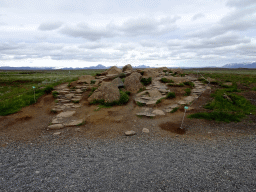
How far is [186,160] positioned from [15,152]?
880 centimetres

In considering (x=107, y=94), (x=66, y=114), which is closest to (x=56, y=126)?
(x=66, y=114)

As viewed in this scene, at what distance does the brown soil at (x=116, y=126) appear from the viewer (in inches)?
347

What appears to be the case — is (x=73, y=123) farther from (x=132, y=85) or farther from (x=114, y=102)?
(x=132, y=85)

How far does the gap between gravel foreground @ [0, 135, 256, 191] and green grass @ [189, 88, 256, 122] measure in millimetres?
2744

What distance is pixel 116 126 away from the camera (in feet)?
33.4

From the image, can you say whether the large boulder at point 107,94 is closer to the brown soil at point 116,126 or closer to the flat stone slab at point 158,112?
the brown soil at point 116,126

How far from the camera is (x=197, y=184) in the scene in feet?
16.4

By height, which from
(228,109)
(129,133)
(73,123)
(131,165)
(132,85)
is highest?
(132,85)

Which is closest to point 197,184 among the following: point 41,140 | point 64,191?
point 64,191

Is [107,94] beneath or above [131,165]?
A: above

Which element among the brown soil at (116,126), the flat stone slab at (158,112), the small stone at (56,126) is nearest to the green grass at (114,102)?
the brown soil at (116,126)

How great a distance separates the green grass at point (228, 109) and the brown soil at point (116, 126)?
0.61m

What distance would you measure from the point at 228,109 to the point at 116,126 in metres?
10.0

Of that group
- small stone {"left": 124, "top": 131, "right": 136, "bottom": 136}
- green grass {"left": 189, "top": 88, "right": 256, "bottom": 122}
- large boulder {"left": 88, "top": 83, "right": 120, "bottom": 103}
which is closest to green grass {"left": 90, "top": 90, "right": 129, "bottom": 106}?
large boulder {"left": 88, "top": 83, "right": 120, "bottom": 103}
